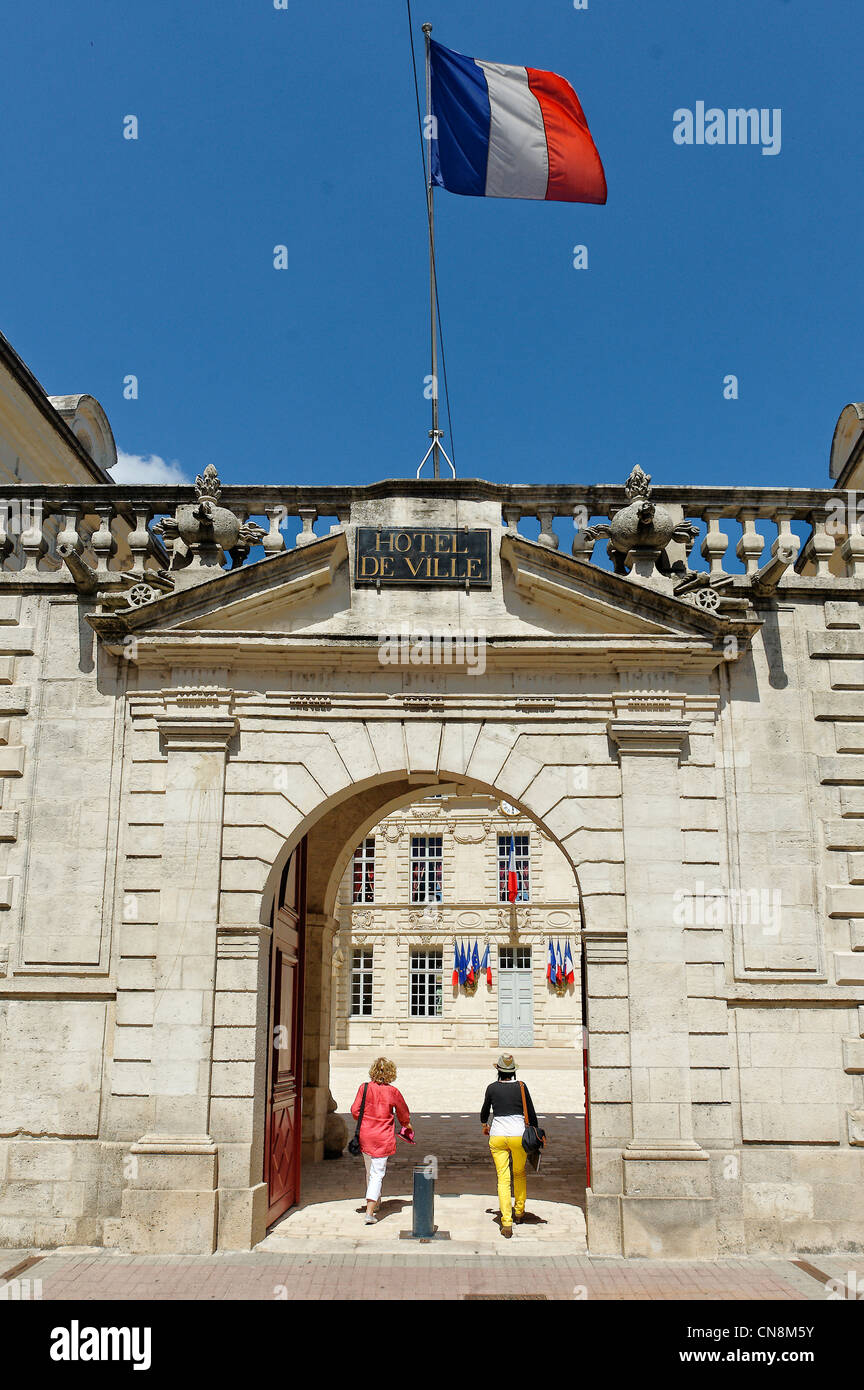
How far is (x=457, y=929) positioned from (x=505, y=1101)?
27.1m

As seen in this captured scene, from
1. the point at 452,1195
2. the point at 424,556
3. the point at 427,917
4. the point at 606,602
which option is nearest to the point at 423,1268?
the point at 452,1195

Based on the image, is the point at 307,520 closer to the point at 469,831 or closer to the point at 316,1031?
the point at 316,1031

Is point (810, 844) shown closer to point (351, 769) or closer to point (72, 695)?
point (351, 769)

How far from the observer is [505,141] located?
35.4 ft

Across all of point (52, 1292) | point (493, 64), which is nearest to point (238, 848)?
point (52, 1292)

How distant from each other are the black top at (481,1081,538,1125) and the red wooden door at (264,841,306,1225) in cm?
180

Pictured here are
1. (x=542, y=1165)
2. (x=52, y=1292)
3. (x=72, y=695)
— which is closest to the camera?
(x=52, y=1292)

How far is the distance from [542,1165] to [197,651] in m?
7.23

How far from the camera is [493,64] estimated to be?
441 inches

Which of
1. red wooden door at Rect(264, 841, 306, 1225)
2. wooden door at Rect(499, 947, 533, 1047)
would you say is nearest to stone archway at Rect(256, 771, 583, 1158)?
red wooden door at Rect(264, 841, 306, 1225)

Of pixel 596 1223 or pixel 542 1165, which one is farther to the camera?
pixel 542 1165

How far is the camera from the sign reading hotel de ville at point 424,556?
31.9 feet

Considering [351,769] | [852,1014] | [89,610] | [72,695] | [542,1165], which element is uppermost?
[89,610]

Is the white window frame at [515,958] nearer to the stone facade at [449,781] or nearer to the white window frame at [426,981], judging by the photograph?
the white window frame at [426,981]
